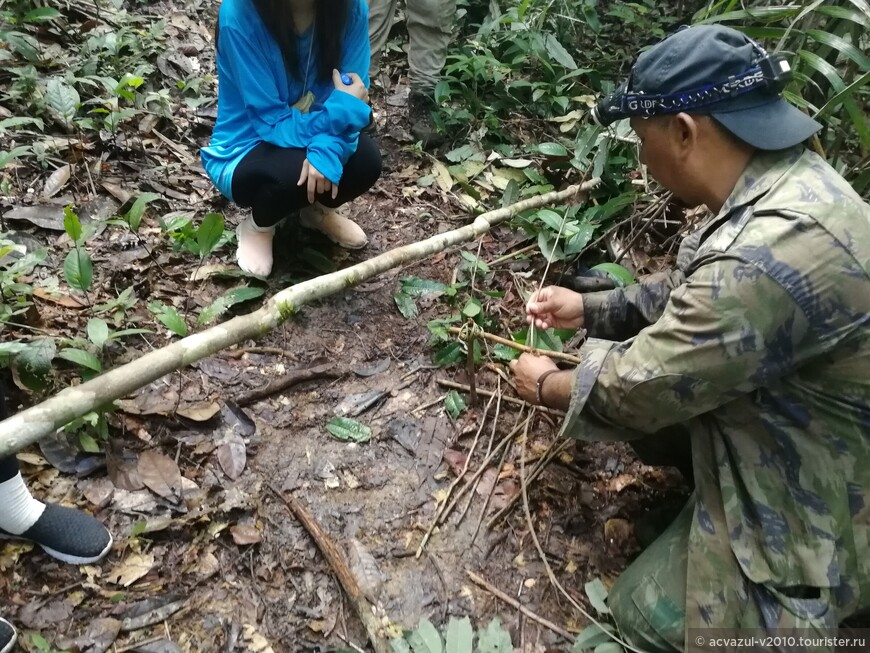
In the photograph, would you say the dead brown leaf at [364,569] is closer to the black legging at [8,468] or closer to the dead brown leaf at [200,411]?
the dead brown leaf at [200,411]

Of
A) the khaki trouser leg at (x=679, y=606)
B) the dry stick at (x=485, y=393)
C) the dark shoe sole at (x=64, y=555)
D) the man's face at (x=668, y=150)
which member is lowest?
the dark shoe sole at (x=64, y=555)

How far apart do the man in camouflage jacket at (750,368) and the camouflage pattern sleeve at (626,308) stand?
0.50 meters

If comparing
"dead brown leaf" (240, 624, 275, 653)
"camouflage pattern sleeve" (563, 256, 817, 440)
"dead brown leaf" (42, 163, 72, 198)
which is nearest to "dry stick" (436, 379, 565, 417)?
"camouflage pattern sleeve" (563, 256, 817, 440)

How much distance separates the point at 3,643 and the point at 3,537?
36 centimetres

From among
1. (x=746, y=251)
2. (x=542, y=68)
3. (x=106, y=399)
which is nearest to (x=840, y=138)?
(x=746, y=251)

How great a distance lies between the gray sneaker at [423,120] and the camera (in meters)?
4.36

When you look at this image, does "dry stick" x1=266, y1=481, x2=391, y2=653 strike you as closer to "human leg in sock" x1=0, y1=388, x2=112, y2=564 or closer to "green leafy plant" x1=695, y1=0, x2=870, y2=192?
"human leg in sock" x1=0, y1=388, x2=112, y2=564

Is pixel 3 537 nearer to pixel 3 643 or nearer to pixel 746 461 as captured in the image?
pixel 3 643

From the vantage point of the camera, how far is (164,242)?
3041 mm

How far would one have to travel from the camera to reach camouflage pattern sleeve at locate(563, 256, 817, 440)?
4.87 feet

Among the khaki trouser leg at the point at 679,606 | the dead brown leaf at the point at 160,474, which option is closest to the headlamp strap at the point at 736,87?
the khaki trouser leg at the point at 679,606

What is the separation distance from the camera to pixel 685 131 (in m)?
1.69

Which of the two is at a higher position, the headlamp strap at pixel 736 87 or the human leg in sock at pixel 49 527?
the headlamp strap at pixel 736 87

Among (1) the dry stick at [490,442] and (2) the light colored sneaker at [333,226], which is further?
(2) the light colored sneaker at [333,226]
